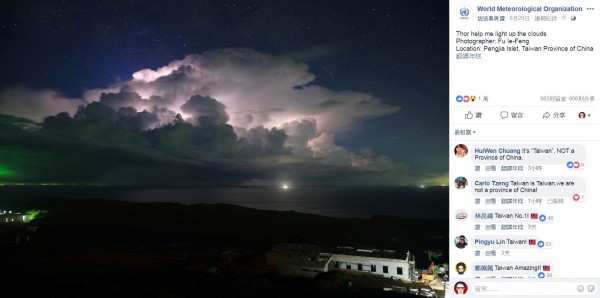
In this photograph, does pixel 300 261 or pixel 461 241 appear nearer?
pixel 461 241

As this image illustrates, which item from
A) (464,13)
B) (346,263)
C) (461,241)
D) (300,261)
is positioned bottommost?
(346,263)

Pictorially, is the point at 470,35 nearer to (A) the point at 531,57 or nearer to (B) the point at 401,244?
(A) the point at 531,57

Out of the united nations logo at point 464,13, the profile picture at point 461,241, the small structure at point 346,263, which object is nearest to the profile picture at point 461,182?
the profile picture at point 461,241

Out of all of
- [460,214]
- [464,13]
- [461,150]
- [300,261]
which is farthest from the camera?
[300,261]

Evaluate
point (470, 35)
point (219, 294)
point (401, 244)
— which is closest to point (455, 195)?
point (470, 35)

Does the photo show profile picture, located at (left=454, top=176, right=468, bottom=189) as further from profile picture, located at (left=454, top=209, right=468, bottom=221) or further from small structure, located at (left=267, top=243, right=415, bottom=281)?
small structure, located at (left=267, top=243, right=415, bottom=281)

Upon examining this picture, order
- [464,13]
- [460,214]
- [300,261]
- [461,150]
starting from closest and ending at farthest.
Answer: [461,150] → [460,214] → [464,13] → [300,261]

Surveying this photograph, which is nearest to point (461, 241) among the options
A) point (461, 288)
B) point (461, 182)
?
point (461, 288)

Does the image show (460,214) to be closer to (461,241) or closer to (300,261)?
(461,241)

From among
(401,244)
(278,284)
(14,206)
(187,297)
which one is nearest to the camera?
(187,297)
